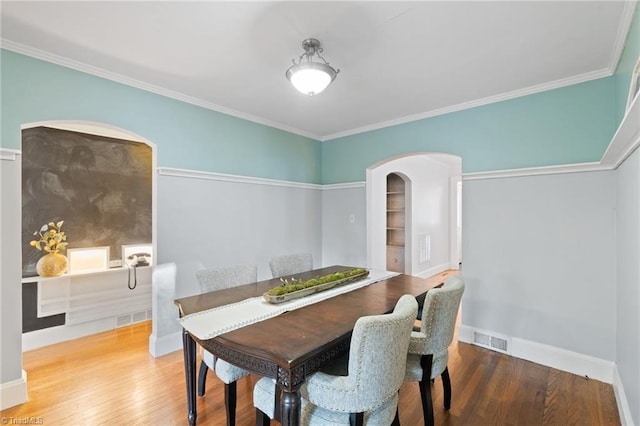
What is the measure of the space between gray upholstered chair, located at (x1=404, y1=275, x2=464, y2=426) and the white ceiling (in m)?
1.69

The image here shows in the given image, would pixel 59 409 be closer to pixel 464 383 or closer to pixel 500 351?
pixel 464 383

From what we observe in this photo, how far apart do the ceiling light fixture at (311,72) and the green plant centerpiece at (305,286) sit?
141cm

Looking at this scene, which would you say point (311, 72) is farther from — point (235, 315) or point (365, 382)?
point (365, 382)

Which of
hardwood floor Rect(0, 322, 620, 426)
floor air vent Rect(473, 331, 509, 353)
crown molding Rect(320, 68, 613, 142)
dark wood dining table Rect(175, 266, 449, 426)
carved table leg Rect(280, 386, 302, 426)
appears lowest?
hardwood floor Rect(0, 322, 620, 426)

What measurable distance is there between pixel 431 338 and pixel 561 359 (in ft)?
6.09

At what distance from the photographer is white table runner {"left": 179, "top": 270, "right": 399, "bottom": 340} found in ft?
5.22

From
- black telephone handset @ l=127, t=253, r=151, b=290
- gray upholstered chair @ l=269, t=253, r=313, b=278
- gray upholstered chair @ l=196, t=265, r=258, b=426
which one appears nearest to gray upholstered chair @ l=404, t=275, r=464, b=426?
gray upholstered chair @ l=196, t=265, r=258, b=426

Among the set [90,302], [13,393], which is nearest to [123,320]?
[90,302]

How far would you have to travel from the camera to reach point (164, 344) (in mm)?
2955

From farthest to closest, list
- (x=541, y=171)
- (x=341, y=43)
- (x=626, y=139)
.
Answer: (x=541, y=171)
(x=341, y=43)
(x=626, y=139)

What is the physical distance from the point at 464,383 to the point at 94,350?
352 centimetres

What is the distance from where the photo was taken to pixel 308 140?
449 centimetres

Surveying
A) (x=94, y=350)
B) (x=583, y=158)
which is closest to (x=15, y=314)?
(x=94, y=350)

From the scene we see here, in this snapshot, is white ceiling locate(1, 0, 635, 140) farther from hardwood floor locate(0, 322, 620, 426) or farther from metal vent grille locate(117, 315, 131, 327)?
metal vent grille locate(117, 315, 131, 327)
